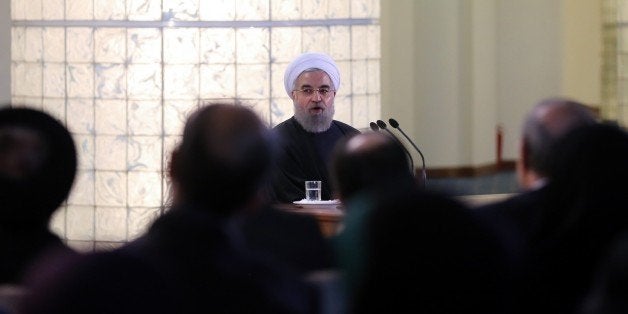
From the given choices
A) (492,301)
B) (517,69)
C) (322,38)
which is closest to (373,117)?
(322,38)

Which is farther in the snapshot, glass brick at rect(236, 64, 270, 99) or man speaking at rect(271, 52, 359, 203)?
glass brick at rect(236, 64, 270, 99)

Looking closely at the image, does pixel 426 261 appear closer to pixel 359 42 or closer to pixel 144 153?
pixel 144 153

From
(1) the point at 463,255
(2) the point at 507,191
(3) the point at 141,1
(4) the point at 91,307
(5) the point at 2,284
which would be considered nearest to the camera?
(4) the point at 91,307

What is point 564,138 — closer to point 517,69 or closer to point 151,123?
point 151,123

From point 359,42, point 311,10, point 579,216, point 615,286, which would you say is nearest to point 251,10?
point 311,10

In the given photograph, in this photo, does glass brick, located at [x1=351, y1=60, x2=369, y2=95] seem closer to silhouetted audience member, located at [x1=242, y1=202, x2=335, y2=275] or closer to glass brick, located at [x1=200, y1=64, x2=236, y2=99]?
glass brick, located at [x1=200, y1=64, x2=236, y2=99]

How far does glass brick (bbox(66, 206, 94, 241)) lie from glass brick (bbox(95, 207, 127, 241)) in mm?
48

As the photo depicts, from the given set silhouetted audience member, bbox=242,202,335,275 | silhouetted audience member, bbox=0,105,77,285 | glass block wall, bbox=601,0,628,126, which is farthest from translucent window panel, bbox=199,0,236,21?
silhouetted audience member, bbox=0,105,77,285

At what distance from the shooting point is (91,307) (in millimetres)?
2209

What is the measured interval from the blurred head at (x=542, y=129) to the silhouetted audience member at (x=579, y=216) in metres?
0.27

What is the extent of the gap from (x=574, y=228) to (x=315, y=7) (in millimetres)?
5336

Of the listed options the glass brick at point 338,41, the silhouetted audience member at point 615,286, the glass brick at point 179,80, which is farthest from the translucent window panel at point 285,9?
the silhouetted audience member at point 615,286

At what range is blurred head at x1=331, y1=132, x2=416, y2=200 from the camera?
2807 mm

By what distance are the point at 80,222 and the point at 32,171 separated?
5320 millimetres
